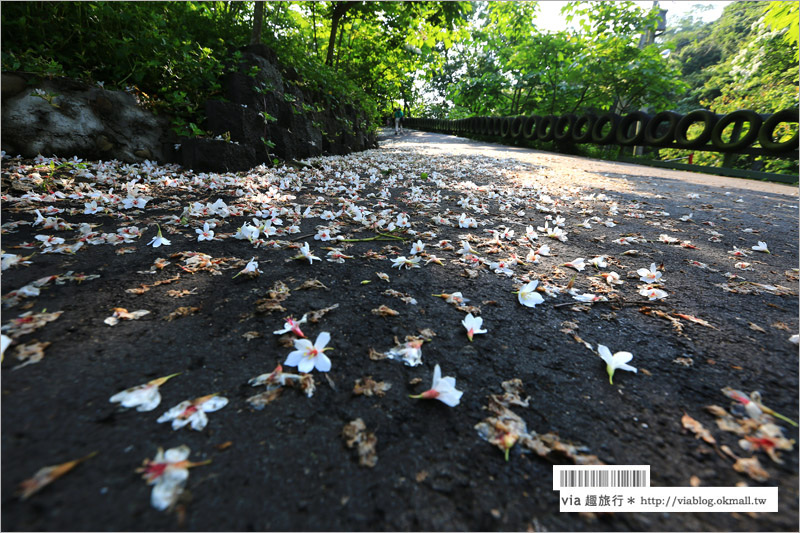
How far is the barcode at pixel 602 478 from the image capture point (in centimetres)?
93

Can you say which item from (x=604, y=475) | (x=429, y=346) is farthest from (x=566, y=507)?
(x=429, y=346)

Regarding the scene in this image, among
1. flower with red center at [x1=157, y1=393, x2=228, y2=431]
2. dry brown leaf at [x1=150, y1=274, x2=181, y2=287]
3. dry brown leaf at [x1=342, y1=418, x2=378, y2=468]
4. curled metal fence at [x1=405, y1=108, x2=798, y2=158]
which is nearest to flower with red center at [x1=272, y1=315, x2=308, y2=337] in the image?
flower with red center at [x1=157, y1=393, x2=228, y2=431]

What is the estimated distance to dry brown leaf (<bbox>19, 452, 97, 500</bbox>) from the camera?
75cm

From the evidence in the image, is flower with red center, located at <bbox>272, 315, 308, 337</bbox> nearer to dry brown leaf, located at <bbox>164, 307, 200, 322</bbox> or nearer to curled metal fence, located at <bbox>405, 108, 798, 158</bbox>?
dry brown leaf, located at <bbox>164, 307, 200, 322</bbox>

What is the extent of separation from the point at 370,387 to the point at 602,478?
0.80 meters

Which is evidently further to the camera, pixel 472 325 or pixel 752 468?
pixel 472 325

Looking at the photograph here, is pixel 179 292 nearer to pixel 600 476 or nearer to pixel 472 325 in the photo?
pixel 472 325

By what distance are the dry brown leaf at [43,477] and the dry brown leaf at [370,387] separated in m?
0.79

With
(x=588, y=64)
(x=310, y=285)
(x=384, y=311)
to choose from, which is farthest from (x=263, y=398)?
(x=588, y=64)

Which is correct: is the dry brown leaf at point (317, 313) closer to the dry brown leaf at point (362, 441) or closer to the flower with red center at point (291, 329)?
the flower with red center at point (291, 329)

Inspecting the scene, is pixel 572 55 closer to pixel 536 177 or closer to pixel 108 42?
pixel 536 177

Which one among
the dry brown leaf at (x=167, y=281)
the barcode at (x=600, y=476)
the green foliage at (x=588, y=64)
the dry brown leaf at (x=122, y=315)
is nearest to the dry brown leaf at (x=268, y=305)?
the dry brown leaf at (x=122, y=315)

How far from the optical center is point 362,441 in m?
0.98

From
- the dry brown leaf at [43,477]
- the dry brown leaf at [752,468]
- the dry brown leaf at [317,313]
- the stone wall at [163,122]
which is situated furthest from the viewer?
the stone wall at [163,122]
